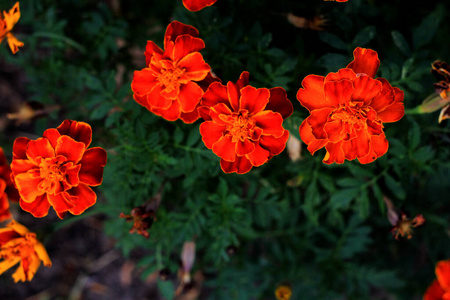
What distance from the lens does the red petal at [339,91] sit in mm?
1041

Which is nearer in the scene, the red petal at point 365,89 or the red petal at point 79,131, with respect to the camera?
the red petal at point 365,89

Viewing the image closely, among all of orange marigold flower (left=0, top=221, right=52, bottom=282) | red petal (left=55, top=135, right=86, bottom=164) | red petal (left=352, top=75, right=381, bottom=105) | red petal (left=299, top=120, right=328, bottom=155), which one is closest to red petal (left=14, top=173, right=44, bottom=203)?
red petal (left=55, top=135, right=86, bottom=164)

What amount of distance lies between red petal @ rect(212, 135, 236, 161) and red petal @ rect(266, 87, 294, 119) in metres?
0.15

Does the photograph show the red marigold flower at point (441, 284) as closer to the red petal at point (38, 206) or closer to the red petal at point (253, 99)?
the red petal at point (253, 99)

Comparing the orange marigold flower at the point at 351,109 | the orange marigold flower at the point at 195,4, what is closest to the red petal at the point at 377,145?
the orange marigold flower at the point at 351,109

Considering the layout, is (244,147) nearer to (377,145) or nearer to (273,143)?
(273,143)

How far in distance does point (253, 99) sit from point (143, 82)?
1.11ft

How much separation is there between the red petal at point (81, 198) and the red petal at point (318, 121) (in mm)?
664

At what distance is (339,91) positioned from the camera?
3.46 feet

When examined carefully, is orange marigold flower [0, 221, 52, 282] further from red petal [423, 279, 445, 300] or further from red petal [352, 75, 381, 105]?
red petal [423, 279, 445, 300]

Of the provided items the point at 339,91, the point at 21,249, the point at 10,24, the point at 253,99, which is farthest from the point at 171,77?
the point at 21,249

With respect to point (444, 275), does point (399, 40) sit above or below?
above

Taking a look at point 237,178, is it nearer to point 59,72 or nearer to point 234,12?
point 234,12

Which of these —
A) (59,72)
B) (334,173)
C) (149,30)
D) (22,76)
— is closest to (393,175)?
(334,173)
